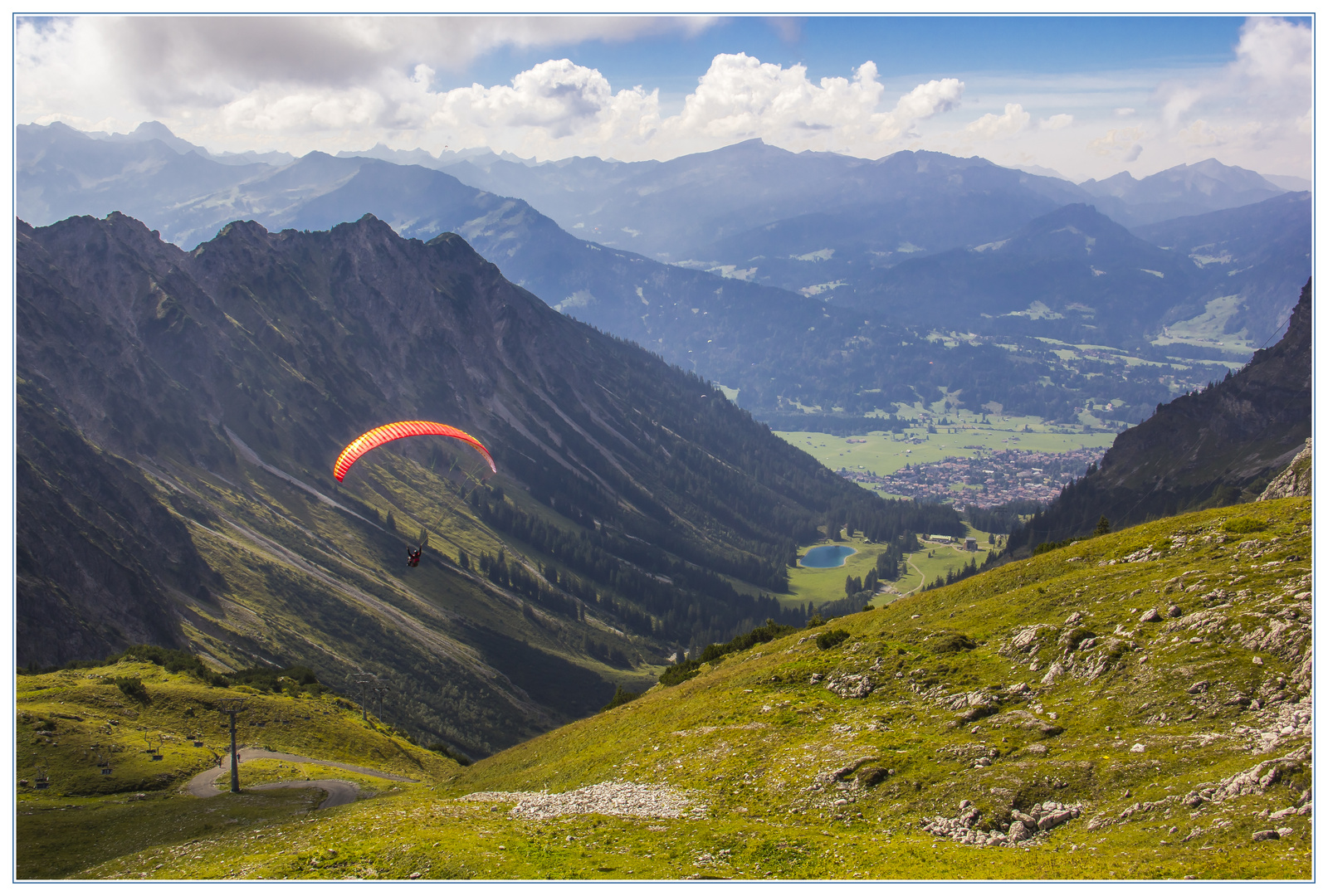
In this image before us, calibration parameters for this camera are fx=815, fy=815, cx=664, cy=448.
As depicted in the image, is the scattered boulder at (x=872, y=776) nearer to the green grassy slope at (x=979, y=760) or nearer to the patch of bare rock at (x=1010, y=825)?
the green grassy slope at (x=979, y=760)

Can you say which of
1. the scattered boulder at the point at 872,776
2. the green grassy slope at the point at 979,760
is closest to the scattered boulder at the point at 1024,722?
the green grassy slope at the point at 979,760

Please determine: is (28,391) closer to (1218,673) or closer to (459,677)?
(459,677)

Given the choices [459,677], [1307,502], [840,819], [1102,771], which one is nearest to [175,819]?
[840,819]

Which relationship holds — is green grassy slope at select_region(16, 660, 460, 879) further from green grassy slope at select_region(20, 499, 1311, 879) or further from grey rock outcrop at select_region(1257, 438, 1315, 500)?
grey rock outcrop at select_region(1257, 438, 1315, 500)

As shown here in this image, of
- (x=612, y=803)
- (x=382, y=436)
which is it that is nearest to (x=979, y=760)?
(x=612, y=803)

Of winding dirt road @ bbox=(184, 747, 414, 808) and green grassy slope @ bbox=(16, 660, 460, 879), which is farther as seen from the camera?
winding dirt road @ bbox=(184, 747, 414, 808)

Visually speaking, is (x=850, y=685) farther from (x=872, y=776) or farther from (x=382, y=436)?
(x=382, y=436)

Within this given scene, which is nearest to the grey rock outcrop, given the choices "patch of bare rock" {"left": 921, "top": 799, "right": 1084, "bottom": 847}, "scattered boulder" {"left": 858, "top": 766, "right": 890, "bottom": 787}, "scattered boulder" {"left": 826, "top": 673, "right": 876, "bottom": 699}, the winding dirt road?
"scattered boulder" {"left": 826, "top": 673, "right": 876, "bottom": 699}
